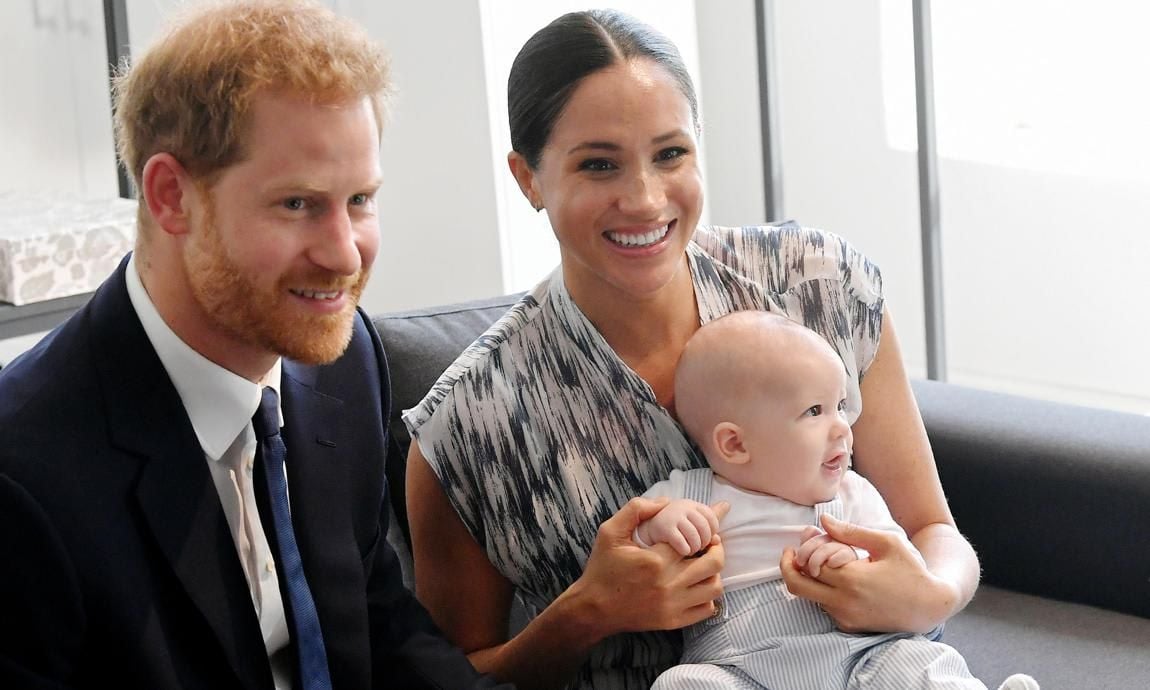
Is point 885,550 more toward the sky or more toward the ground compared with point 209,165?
more toward the ground

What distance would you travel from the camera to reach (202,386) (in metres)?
1.51

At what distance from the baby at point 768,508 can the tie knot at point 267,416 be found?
47 cm

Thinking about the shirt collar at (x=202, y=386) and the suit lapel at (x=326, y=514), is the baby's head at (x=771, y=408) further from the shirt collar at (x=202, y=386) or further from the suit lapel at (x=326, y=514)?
the shirt collar at (x=202, y=386)

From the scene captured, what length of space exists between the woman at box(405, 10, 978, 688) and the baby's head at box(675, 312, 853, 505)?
0.28ft

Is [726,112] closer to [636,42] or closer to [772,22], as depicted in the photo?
[772,22]

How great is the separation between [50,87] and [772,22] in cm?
195

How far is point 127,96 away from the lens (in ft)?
4.91

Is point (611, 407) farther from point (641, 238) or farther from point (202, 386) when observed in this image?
point (202, 386)

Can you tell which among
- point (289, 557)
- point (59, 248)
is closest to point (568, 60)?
point (289, 557)

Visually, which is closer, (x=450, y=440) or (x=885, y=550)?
(x=885, y=550)

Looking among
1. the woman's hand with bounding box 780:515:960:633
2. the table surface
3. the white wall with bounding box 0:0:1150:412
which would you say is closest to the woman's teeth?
the woman's hand with bounding box 780:515:960:633

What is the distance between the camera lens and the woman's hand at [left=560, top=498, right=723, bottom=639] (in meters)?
1.76

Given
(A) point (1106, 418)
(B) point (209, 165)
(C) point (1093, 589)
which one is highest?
(B) point (209, 165)

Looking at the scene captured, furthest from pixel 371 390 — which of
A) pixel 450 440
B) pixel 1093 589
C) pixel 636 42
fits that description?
pixel 1093 589
